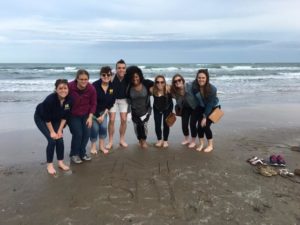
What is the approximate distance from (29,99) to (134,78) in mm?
8212

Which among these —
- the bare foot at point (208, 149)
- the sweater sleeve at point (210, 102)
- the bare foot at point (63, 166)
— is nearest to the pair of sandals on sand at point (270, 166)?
the bare foot at point (208, 149)

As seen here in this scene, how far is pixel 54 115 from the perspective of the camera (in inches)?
192

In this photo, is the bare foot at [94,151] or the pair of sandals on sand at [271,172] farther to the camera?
the bare foot at [94,151]

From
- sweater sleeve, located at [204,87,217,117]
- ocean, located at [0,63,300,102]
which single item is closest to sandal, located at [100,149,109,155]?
sweater sleeve, located at [204,87,217,117]

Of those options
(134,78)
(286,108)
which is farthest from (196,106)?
(286,108)

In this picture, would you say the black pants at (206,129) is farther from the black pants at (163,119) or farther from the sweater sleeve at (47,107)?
the sweater sleeve at (47,107)

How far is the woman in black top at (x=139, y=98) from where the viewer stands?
6052 millimetres

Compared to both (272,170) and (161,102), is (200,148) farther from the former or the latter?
(272,170)

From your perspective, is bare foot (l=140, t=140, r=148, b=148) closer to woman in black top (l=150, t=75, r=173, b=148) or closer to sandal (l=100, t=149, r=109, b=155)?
woman in black top (l=150, t=75, r=173, b=148)

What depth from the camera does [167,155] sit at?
585cm

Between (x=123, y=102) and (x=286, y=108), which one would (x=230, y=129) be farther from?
Result: (x=286, y=108)

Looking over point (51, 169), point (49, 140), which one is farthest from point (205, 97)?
point (51, 169)

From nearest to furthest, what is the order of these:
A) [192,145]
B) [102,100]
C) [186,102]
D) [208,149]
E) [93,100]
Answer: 1. [93,100]
2. [102,100]
3. [208,149]
4. [186,102]
5. [192,145]

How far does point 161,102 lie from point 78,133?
68.9 inches
